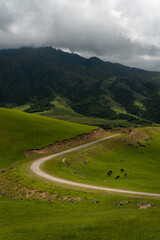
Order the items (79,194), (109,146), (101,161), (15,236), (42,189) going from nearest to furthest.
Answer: (15,236) < (79,194) < (42,189) < (101,161) < (109,146)

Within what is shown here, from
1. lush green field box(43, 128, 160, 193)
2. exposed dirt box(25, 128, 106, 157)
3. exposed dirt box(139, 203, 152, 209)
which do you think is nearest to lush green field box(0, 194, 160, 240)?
exposed dirt box(139, 203, 152, 209)

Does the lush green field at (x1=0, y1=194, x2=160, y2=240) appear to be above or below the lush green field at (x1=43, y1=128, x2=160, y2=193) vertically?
above

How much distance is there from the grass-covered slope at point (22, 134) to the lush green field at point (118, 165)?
16533 millimetres

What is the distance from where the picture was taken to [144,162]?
259 feet

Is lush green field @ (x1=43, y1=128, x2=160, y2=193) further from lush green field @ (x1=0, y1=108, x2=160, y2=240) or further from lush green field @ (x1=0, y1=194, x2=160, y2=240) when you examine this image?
lush green field @ (x1=0, y1=194, x2=160, y2=240)

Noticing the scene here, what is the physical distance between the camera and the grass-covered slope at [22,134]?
7233 cm

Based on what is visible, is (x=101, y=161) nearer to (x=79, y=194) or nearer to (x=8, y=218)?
(x=79, y=194)

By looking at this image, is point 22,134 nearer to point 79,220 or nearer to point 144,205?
point 144,205

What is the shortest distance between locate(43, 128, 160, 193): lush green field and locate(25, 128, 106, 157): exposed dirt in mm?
11566

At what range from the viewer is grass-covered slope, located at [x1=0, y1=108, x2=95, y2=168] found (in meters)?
72.3

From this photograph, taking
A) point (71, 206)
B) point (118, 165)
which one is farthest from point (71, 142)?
point (71, 206)

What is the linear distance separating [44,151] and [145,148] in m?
53.0

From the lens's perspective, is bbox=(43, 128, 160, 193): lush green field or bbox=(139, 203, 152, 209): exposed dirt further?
bbox=(43, 128, 160, 193): lush green field

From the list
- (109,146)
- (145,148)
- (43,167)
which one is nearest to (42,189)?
(43,167)
